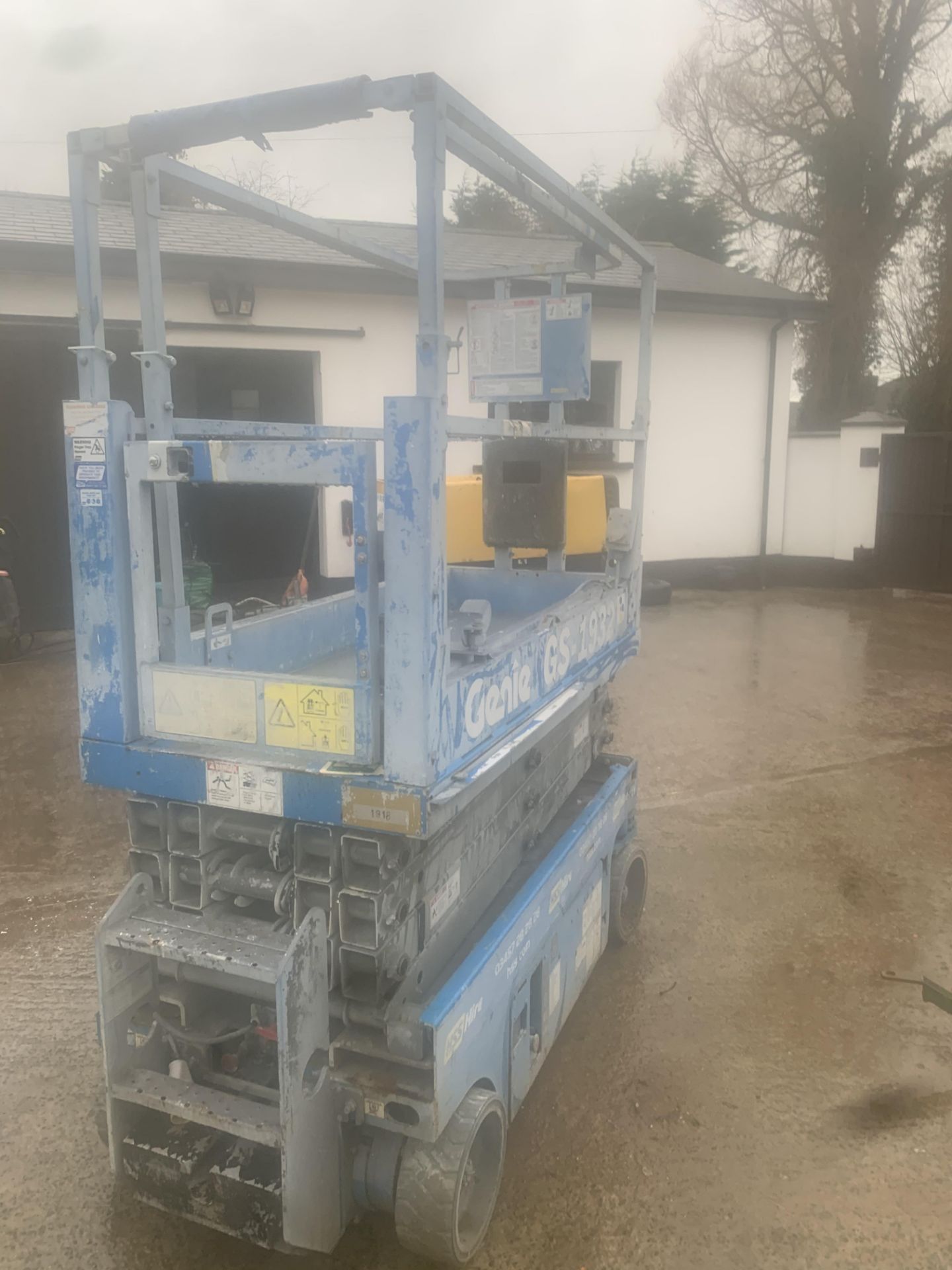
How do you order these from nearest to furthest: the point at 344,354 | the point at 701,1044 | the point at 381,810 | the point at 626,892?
the point at 381,810, the point at 701,1044, the point at 626,892, the point at 344,354

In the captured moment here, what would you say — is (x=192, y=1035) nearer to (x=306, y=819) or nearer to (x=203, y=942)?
(x=203, y=942)

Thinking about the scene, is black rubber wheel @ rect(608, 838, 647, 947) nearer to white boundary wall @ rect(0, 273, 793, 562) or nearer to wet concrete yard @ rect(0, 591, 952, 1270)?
wet concrete yard @ rect(0, 591, 952, 1270)

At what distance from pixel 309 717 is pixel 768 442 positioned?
462 inches

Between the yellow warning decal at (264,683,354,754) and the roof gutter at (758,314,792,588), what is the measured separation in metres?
11.5

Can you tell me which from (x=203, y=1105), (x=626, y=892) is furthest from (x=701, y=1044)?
(x=203, y=1105)

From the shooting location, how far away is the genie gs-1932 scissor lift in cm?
211

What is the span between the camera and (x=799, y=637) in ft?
32.1

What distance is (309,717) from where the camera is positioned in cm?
223

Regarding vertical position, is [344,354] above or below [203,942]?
above

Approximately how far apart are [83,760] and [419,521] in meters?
1.11

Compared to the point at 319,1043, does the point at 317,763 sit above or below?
above

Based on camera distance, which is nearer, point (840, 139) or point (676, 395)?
point (676, 395)

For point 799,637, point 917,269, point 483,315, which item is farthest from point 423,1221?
point 917,269

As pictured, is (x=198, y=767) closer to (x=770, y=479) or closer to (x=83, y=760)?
(x=83, y=760)
